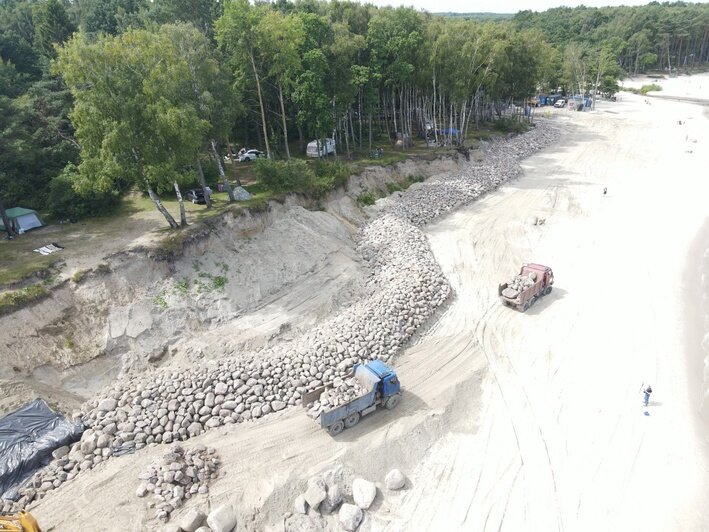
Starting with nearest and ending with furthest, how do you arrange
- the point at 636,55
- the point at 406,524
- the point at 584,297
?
1. the point at 406,524
2. the point at 584,297
3. the point at 636,55

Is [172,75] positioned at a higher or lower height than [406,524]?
higher

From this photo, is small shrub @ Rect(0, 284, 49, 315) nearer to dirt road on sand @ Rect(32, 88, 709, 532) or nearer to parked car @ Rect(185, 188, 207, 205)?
dirt road on sand @ Rect(32, 88, 709, 532)

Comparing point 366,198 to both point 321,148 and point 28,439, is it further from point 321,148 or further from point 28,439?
point 28,439

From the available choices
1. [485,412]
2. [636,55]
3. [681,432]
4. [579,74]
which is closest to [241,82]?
[485,412]

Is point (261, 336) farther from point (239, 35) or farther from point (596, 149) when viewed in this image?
point (596, 149)

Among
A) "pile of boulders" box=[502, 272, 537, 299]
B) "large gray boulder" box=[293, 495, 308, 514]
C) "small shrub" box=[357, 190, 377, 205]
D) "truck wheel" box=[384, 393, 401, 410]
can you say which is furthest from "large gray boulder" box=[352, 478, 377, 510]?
"small shrub" box=[357, 190, 377, 205]

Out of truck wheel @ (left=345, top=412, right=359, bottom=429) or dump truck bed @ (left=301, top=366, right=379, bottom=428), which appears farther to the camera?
truck wheel @ (left=345, top=412, right=359, bottom=429)

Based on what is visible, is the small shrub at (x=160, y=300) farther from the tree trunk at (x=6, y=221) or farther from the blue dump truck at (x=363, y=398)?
the tree trunk at (x=6, y=221)
